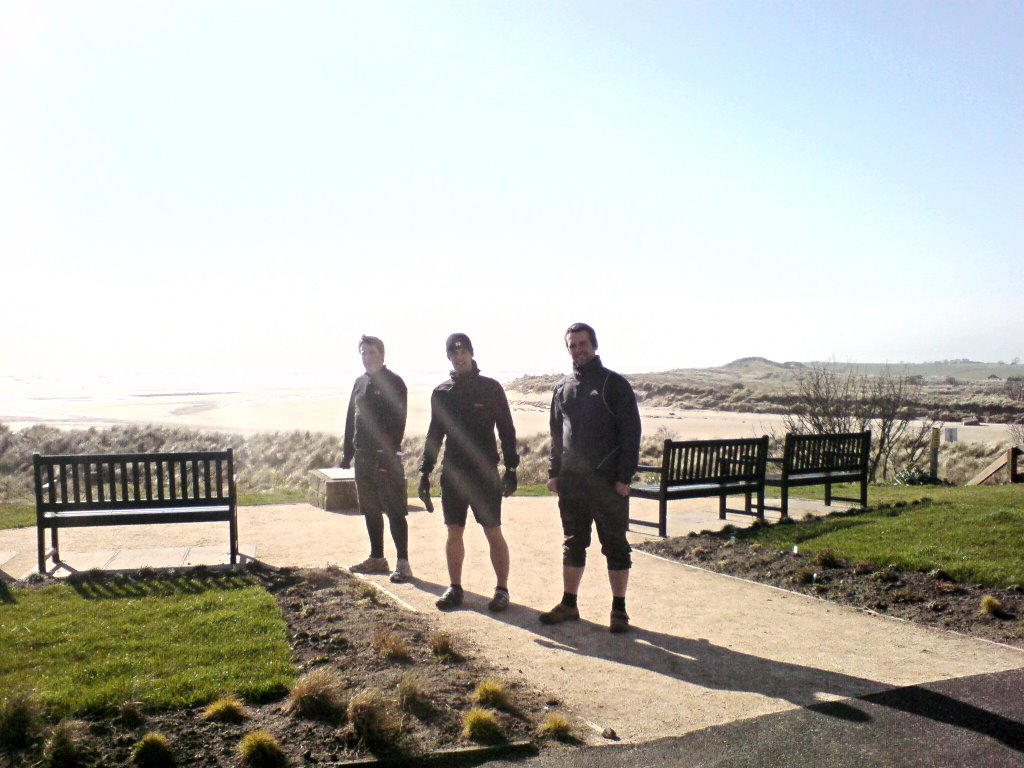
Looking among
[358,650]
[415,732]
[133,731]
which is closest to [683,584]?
[358,650]

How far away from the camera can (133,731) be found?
4043 mm

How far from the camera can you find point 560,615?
20.3 feet

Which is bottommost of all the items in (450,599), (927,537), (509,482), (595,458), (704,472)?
(450,599)

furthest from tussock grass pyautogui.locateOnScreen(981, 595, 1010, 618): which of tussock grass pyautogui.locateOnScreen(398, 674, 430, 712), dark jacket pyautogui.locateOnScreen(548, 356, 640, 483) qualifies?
tussock grass pyautogui.locateOnScreen(398, 674, 430, 712)

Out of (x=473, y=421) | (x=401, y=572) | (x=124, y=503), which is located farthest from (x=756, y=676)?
(x=124, y=503)

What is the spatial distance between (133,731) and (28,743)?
15.5 inches

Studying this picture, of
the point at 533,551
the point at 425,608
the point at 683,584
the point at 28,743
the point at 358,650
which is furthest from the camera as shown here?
the point at 533,551

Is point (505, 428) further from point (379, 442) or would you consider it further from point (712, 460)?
point (712, 460)

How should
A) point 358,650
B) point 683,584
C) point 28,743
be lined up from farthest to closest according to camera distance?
point 683,584 < point 358,650 < point 28,743

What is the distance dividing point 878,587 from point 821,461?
4.51 metres

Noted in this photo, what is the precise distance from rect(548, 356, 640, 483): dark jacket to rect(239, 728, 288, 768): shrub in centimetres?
267

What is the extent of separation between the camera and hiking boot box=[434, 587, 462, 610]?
21.6 ft

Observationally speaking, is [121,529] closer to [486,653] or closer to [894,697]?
[486,653]

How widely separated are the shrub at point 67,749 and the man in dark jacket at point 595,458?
3009 millimetres
